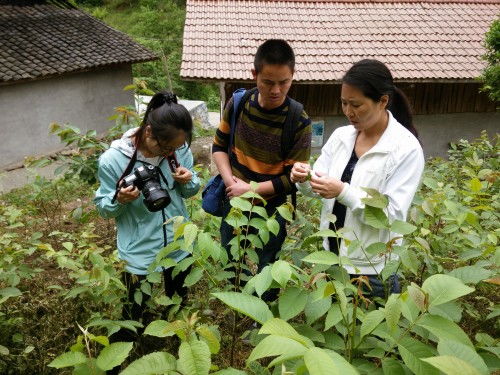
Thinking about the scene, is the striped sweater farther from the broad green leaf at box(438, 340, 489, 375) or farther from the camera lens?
the broad green leaf at box(438, 340, 489, 375)

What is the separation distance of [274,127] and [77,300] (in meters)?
1.80

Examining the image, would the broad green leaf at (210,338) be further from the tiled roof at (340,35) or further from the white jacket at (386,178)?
the tiled roof at (340,35)

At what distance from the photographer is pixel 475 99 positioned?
31.8 feet

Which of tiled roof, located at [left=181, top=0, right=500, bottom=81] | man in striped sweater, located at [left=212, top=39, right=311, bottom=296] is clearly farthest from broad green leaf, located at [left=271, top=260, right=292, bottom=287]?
tiled roof, located at [left=181, top=0, right=500, bottom=81]

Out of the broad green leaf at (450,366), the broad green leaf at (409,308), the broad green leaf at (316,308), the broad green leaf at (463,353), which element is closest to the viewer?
the broad green leaf at (450,366)

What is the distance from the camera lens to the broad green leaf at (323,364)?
73cm

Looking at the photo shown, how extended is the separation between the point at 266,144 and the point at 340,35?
27.5ft

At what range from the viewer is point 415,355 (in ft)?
3.12

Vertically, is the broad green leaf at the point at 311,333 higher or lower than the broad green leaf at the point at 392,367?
lower

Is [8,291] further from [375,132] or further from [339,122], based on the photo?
[339,122]

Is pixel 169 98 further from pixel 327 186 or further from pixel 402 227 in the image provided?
pixel 402 227

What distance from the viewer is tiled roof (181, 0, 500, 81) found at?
8.59 meters

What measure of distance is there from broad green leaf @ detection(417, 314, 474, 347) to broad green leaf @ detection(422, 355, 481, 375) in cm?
17

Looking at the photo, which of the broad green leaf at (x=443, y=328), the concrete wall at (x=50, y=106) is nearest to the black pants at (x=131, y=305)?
the broad green leaf at (x=443, y=328)
